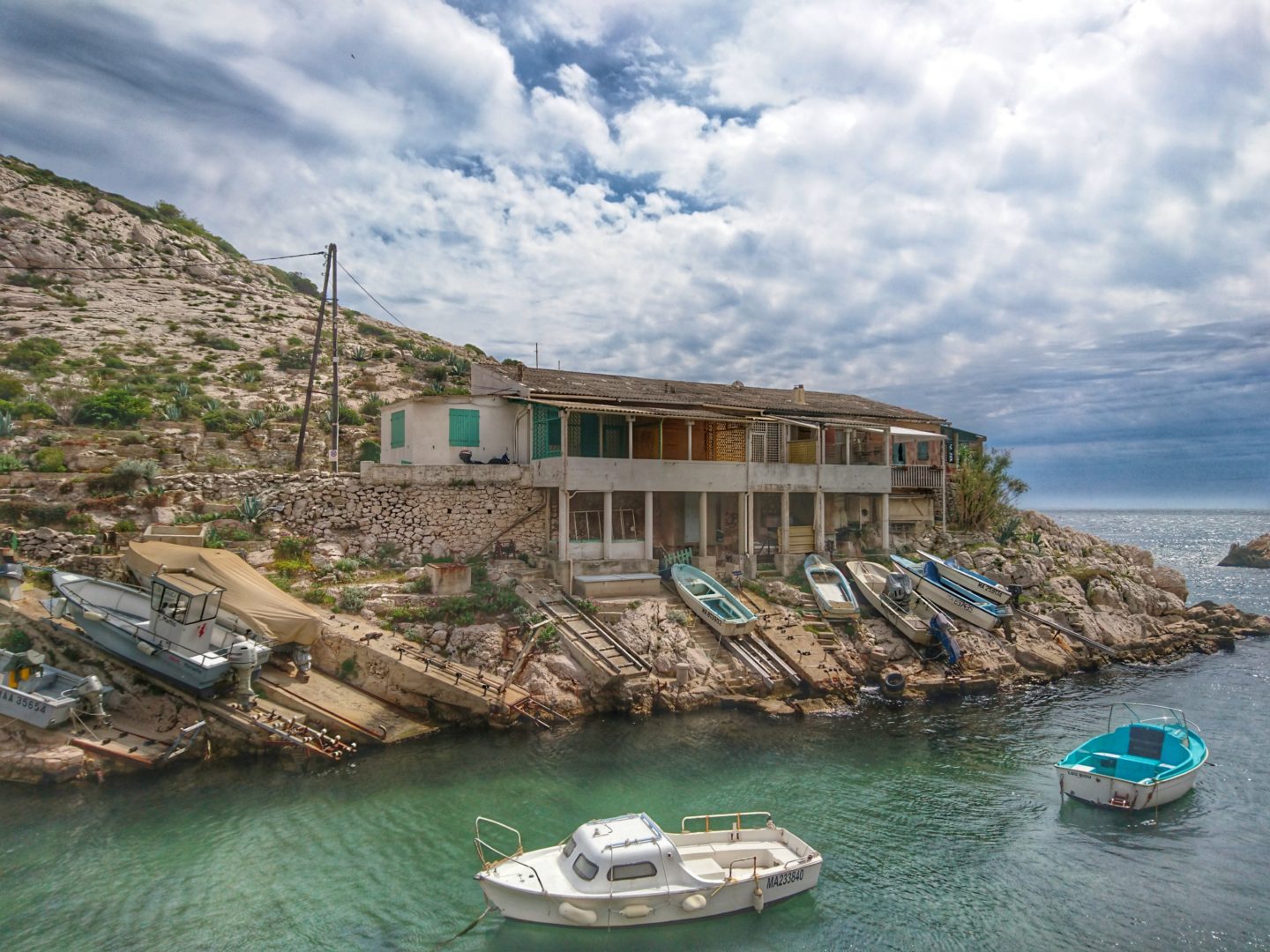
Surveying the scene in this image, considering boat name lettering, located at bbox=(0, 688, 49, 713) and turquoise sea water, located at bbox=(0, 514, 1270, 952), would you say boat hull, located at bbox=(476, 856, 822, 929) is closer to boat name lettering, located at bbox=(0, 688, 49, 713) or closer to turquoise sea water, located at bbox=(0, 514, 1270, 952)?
turquoise sea water, located at bbox=(0, 514, 1270, 952)

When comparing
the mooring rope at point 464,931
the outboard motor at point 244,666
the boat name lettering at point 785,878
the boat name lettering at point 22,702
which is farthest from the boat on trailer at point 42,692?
the boat name lettering at point 785,878

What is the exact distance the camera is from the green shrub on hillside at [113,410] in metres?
31.9

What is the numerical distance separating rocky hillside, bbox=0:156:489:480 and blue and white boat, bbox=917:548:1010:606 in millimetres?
27531

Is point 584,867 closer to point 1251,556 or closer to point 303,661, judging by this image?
point 303,661

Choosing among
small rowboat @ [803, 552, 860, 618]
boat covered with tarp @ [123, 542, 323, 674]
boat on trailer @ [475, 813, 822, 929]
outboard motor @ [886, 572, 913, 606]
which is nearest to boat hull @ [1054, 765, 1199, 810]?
boat on trailer @ [475, 813, 822, 929]

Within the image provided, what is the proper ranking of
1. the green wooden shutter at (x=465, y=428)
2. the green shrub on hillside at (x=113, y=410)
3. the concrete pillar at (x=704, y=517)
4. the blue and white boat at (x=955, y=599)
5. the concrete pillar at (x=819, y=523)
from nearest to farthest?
the blue and white boat at (x=955, y=599), the green wooden shutter at (x=465, y=428), the concrete pillar at (x=704, y=517), the concrete pillar at (x=819, y=523), the green shrub on hillside at (x=113, y=410)

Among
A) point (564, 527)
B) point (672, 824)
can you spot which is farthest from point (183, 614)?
point (672, 824)

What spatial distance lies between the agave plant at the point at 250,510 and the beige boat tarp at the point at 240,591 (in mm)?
4705

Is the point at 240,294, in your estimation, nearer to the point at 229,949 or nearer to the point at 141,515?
the point at 141,515

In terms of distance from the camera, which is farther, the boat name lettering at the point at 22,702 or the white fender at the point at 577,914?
the boat name lettering at the point at 22,702

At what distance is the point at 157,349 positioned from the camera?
146ft

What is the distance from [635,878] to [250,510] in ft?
62.8

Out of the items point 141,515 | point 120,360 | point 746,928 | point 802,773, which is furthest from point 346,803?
point 120,360

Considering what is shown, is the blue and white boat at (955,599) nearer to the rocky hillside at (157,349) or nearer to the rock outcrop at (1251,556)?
the rocky hillside at (157,349)
